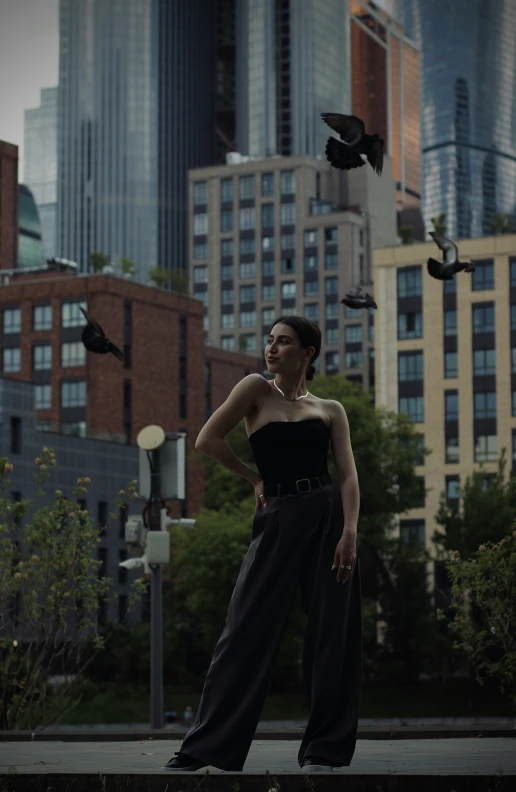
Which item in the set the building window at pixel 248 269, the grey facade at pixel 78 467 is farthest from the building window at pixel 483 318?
the building window at pixel 248 269

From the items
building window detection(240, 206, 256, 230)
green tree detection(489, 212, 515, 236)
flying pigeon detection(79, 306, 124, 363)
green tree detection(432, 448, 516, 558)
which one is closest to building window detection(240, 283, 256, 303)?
building window detection(240, 206, 256, 230)

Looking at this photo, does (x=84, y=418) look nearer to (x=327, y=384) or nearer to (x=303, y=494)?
(x=327, y=384)

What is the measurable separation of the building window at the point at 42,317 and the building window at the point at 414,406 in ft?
78.7

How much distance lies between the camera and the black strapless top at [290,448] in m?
9.49

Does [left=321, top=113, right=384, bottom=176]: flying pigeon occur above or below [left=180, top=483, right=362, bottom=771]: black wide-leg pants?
above

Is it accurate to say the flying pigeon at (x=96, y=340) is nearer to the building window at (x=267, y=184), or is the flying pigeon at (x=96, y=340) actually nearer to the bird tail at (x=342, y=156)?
the bird tail at (x=342, y=156)

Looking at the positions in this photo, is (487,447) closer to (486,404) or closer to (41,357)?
(486,404)

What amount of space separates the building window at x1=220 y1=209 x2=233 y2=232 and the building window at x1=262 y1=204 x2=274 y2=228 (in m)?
3.61

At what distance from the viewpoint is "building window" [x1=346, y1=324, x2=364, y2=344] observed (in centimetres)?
15862

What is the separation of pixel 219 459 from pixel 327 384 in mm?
63808

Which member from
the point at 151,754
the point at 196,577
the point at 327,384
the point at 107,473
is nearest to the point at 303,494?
the point at 151,754

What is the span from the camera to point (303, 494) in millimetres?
9500

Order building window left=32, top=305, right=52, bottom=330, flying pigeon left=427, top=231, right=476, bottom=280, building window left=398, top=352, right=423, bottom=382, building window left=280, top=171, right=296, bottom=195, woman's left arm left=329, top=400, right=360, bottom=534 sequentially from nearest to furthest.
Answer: woman's left arm left=329, top=400, right=360, bottom=534
flying pigeon left=427, top=231, right=476, bottom=280
building window left=32, top=305, right=52, bottom=330
building window left=398, top=352, right=423, bottom=382
building window left=280, top=171, right=296, bottom=195

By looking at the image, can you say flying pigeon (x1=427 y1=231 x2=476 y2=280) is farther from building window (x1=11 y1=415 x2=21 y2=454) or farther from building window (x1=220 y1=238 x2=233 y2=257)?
building window (x1=220 y1=238 x2=233 y2=257)
